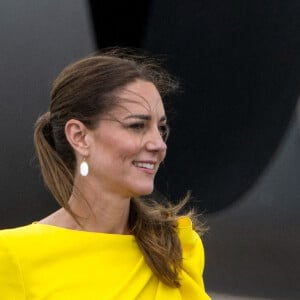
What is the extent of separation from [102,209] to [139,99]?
0.18 meters

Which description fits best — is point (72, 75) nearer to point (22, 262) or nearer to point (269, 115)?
point (22, 262)

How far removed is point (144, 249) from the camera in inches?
56.4

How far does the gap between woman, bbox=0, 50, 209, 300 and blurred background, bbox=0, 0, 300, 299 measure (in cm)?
144

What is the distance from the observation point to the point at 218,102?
9.88ft

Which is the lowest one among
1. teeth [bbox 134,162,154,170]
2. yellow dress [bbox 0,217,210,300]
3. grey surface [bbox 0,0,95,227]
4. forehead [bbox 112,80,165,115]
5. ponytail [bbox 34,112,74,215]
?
grey surface [bbox 0,0,95,227]

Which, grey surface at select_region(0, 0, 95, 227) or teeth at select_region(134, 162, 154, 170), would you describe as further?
grey surface at select_region(0, 0, 95, 227)

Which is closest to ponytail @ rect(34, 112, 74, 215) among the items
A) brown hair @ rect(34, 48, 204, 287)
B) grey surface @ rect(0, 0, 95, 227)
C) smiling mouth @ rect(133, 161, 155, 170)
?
brown hair @ rect(34, 48, 204, 287)

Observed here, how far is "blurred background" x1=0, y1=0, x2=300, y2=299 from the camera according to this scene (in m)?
2.88

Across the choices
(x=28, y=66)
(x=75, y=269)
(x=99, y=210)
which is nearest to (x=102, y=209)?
(x=99, y=210)

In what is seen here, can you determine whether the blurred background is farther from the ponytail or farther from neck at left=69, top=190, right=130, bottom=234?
neck at left=69, top=190, right=130, bottom=234

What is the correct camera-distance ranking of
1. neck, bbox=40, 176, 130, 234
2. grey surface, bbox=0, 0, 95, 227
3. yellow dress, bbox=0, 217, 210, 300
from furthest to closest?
grey surface, bbox=0, 0, 95, 227 < neck, bbox=40, 176, 130, 234 < yellow dress, bbox=0, 217, 210, 300

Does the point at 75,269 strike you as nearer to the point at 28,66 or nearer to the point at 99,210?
the point at 99,210

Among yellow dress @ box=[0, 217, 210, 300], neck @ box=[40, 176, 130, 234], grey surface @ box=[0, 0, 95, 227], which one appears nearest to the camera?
yellow dress @ box=[0, 217, 210, 300]

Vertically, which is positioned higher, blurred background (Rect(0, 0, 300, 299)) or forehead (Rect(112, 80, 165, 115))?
forehead (Rect(112, 80, 165, 115))
